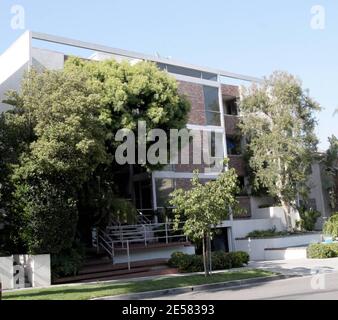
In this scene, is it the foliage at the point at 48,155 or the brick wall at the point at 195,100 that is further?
the brick wall at the point at 195,100

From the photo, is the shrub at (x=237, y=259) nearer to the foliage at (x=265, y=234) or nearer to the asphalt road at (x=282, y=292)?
the asphalt road at (x=282, y=292)

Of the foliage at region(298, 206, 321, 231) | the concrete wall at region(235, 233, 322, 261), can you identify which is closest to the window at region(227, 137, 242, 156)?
the foliage at region(298, 206, 321, 231)

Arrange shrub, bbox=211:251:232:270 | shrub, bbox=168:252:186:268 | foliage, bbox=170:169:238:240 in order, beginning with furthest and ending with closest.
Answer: shrub, bbox=211:251:232:270, shrub, bbox=168:252:186:268, foliage, bbox=170:169:238:240

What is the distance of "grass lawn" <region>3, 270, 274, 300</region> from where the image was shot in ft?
44.4

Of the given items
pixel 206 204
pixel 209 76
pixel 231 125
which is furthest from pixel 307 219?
pixel 206 204

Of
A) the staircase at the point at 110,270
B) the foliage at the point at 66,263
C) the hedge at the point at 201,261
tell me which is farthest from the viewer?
the hedge at the point at 201,261

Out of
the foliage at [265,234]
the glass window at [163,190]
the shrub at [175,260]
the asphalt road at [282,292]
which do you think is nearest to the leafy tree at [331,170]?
the foliage at [265,234]

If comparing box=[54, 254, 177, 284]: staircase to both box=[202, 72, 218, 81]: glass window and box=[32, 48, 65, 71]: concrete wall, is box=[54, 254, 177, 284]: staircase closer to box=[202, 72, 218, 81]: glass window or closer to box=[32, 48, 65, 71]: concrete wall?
box=[32, 48, 65, 71]: concrete wall

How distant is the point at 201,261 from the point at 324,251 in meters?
7.34

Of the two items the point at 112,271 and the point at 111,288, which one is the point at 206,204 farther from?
the point at 112,271

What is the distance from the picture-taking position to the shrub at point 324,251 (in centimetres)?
2403

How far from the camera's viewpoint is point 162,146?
21.8 meters

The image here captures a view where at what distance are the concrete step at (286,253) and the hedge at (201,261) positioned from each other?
4.68 meters

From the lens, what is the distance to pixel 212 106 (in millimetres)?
30531
